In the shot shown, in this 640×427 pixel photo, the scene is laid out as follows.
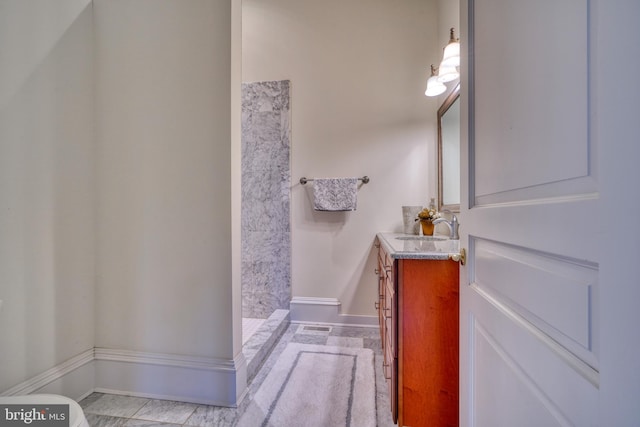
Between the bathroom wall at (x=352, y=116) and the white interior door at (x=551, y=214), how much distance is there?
5.61ft

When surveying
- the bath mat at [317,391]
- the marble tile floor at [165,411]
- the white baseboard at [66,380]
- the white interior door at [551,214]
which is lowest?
the bath mat at [317,391]

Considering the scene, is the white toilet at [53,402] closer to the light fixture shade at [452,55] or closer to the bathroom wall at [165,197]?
the bathroom wall at [165,197]

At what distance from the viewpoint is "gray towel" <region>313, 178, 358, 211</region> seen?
2.49 meters

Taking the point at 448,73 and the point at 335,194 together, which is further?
the point at 335,194

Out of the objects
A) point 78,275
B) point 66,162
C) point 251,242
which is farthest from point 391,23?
point 78,275

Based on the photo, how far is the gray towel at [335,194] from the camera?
2.49 meters

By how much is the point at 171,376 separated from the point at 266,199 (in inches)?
62.1

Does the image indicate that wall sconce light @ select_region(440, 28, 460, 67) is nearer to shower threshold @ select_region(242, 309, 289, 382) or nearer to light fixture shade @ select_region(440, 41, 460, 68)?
light fixture shade @ select_region(440, 41, 460, 68)

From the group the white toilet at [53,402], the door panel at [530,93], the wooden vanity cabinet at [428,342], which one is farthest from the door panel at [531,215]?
the white toilet at [53,402]

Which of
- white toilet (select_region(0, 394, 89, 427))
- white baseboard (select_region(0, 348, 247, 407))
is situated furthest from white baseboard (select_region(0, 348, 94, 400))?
white toilet (select_region(0, 394, 89, 427))

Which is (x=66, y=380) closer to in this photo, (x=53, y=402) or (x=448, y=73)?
(x=53, y=402)

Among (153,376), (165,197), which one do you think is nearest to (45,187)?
(165,197)

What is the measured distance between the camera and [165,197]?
1558mm

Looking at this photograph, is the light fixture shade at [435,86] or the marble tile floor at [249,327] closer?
the light fixture shade at [435,86]
